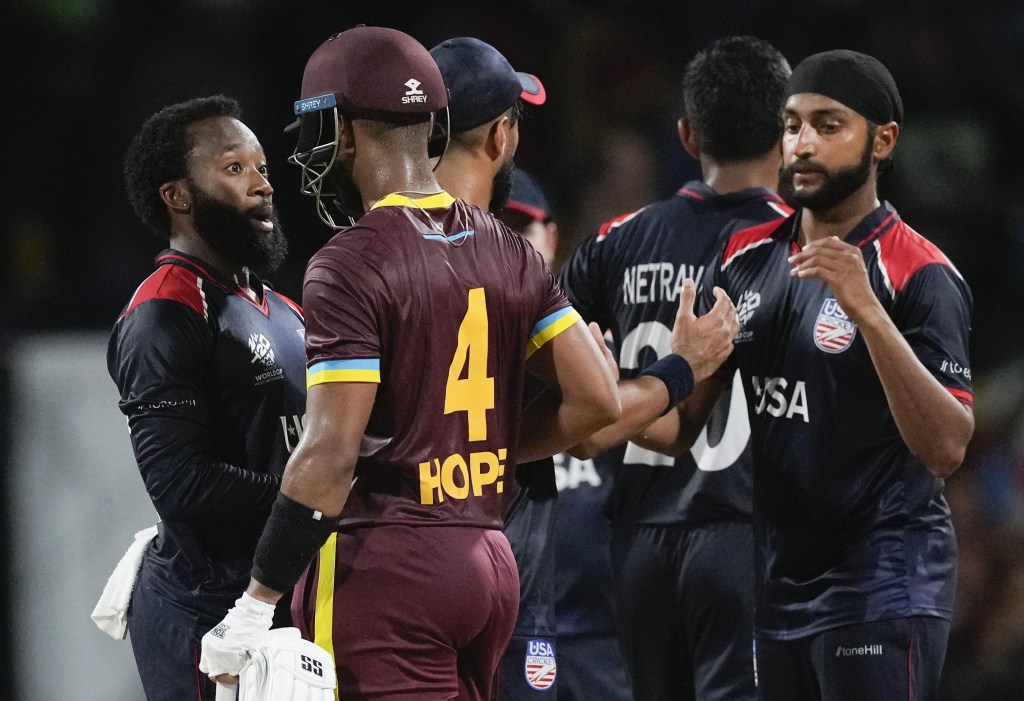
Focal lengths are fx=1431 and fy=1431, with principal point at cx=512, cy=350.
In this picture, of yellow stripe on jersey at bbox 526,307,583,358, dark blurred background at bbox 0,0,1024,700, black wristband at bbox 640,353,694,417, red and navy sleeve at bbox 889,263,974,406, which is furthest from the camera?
dark blurred background at bbox 0,0,1024,700

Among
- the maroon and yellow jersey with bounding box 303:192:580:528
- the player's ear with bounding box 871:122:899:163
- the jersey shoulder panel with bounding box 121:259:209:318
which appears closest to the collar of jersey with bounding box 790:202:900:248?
the player's ear with bounding box 871:122:899:163

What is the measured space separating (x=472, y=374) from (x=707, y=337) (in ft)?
3.82

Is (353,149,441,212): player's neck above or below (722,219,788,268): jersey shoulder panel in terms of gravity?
above

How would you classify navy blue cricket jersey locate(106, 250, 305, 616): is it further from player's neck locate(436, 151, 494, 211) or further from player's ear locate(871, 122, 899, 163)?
player's ear locate(871, 122, 899, 163)

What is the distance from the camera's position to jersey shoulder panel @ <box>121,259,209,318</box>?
13.6 ft

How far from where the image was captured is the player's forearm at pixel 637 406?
13.6 feet

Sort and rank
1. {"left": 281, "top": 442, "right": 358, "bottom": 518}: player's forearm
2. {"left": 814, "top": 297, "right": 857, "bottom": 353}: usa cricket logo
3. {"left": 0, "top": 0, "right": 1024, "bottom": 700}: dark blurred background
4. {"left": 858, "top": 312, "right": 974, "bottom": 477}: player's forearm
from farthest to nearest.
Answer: {"left": 0, "top": 0, "right": 1024, "bottom": 700}: dark blurred background < {"left": 814, "top": 297, "right": 857, "bottom": 353}: usa cricket logo < {"left": 858, "top": 312, "right": 974, "bottom": 477}: player's forearm < {"left": 281, "top": 442, "right": 358, "bottom": 518}: player's forearm

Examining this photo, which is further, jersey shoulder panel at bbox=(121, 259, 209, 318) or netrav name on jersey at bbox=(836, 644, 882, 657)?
jersey shoulder panel at bbox=(121, 259, 209, 318)

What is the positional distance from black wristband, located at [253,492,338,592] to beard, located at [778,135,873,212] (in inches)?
72.1

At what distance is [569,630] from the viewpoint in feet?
17.0

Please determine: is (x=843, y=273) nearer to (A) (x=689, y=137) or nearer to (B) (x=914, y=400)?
(B) (x=914, y=400)

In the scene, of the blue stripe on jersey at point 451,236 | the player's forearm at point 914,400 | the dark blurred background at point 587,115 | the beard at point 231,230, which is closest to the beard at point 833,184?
the player's forearm at point 914,400

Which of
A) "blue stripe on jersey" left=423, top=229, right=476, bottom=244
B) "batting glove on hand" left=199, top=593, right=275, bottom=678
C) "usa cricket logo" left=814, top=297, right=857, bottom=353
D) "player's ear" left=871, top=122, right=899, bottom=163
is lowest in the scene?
"batting glove on hand" left=199, top=593, right=275, bottom=678

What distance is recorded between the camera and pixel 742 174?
16.8 feet
